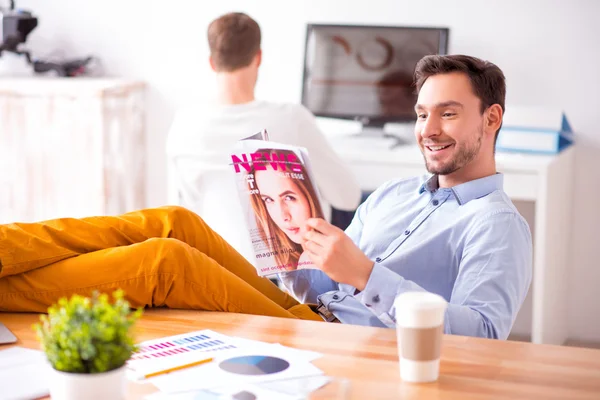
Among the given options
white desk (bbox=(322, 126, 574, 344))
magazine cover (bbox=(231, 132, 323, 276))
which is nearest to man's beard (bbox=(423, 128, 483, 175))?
magazine cover (bbox=(231, 132, 323, 276))

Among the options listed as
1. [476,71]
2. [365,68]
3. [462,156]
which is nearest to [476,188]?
[462,156]

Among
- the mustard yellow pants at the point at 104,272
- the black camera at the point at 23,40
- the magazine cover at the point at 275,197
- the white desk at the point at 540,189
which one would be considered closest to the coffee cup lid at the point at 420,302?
the magazine cover at the point at 275,197

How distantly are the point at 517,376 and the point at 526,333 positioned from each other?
2.53 meters

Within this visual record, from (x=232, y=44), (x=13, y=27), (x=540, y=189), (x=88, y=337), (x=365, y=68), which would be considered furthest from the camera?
(x=13, y=27)

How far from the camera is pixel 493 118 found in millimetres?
1978

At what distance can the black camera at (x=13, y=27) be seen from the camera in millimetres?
4023

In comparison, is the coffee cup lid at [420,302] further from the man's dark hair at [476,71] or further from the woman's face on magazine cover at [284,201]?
the man's dark hair at [476,71]

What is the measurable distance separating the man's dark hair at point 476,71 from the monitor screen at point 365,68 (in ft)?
5.75

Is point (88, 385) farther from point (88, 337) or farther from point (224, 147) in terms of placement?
point (224, 147)

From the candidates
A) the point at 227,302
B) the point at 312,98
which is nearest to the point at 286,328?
the point at 227,302

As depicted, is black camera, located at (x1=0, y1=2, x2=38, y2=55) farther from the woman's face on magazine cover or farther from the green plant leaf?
the green plant leaf

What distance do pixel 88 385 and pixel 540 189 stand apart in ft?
7.94

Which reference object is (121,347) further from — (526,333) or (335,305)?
(526,333)

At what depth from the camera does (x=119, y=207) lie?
4.03 m
